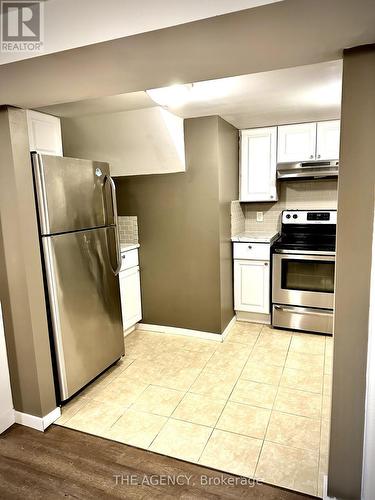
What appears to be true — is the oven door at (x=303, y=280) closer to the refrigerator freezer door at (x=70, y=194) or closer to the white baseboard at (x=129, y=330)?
the white baseboard at (x=129, y=330)

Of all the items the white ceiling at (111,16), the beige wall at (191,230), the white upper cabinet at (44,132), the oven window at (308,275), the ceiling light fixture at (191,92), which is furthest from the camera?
the oven window at (308,275)

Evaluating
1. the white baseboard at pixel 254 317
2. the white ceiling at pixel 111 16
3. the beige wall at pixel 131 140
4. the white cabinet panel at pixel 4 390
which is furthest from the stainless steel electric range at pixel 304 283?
the white ceiling at pixel 111 16

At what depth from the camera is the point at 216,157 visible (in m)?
3.09

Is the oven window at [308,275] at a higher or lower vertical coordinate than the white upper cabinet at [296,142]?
lower

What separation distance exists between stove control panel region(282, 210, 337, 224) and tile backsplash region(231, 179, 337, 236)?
4.9 inches

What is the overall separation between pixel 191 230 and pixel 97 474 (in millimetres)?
2135

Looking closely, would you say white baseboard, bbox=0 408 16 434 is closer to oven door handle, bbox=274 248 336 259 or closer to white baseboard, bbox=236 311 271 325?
white baseboard, bbox=236 311 271 325

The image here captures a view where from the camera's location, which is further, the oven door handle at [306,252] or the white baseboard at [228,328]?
the white baseboard at [228,328]

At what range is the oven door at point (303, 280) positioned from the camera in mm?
3299

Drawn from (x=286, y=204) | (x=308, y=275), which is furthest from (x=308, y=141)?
(x=308, y=275)

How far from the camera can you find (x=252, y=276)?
358cm

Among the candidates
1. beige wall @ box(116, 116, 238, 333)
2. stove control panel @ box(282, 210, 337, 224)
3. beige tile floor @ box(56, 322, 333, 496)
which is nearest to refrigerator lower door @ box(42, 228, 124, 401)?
beige tile floor @ box(56, 322, 333, 496)

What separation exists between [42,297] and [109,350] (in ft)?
2.87

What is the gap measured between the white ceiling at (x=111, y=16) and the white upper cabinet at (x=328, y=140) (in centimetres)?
267
